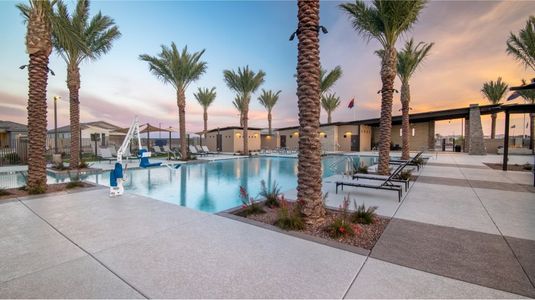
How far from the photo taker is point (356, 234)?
148 inches

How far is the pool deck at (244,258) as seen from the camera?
2.32m

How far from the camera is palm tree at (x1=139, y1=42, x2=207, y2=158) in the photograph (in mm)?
17078

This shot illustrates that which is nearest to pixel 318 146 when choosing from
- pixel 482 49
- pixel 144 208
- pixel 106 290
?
pixel 106 290

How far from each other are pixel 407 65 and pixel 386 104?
6.96 m

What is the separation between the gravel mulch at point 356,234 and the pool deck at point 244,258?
158 millimetres

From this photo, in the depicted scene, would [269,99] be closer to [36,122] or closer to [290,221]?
[36,122]

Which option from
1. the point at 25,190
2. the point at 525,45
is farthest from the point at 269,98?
the point at 25,190

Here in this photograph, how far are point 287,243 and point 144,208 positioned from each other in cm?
372

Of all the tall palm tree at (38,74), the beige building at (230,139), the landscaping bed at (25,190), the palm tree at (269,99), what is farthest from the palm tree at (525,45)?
the beige building at (230,139)

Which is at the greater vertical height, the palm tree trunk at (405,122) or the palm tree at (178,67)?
the palm tree at (178,67)

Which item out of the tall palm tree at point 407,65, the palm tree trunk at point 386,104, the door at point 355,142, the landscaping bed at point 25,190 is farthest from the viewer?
the door at point 355,142

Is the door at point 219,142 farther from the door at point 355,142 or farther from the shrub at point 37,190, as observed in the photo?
the shrub at point 37,190

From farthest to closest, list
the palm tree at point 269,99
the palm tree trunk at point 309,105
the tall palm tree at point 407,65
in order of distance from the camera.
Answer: the palm tree at point 269,99, the tall palm tree at point 407,65, the palm tree trunk at point 309,105

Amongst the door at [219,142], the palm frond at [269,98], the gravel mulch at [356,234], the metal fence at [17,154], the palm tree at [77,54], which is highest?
the palm frond at [269,98]
